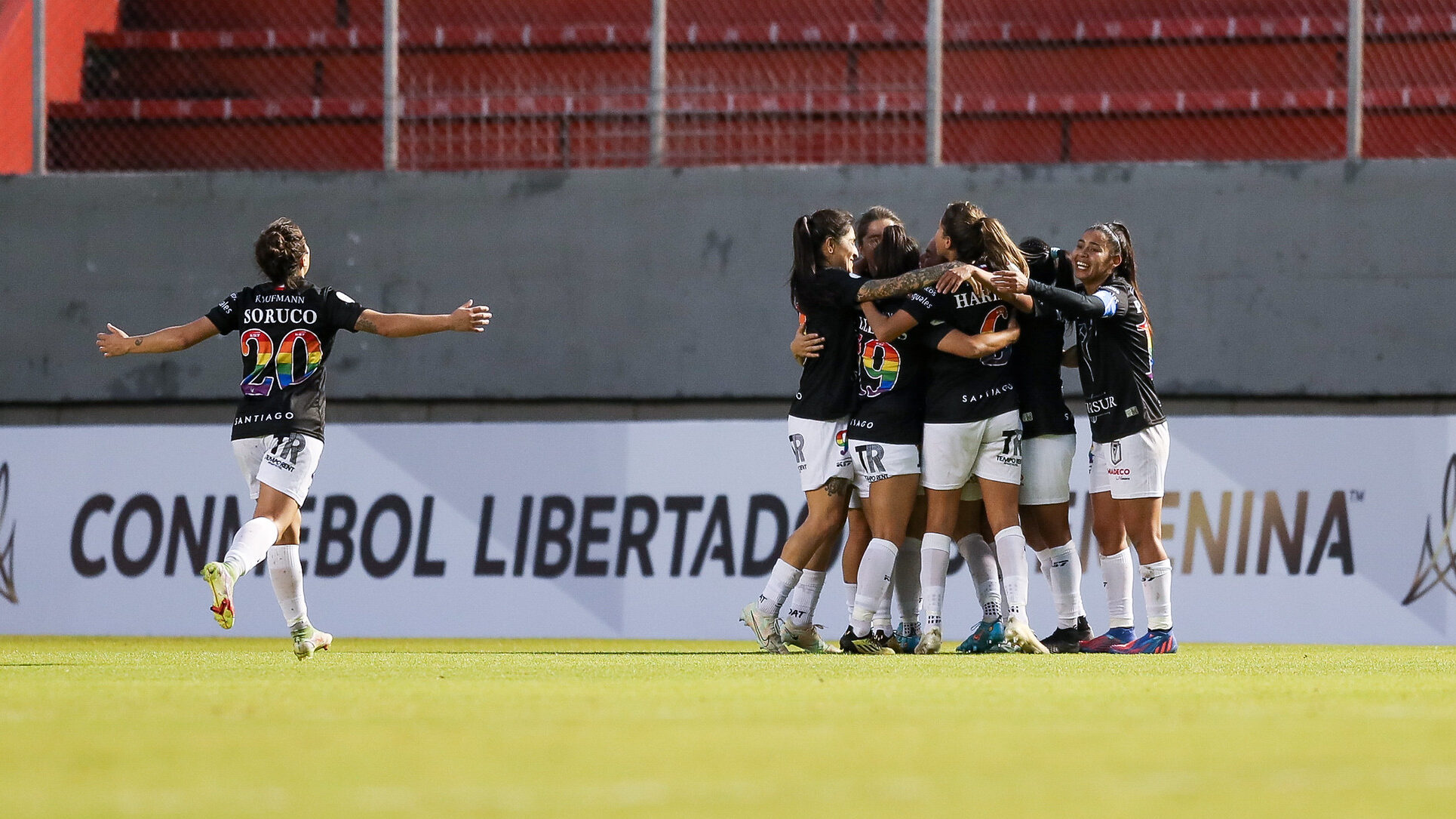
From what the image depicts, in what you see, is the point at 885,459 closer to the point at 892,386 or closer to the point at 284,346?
the point at 892,386

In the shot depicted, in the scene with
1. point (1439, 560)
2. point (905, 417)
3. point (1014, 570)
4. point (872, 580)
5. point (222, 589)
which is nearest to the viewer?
point (222, 589)

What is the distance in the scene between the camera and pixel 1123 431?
6.77 m

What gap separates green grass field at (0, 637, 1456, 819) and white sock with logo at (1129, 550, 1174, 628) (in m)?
0.98

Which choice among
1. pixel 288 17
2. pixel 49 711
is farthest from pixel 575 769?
pixel 288 17

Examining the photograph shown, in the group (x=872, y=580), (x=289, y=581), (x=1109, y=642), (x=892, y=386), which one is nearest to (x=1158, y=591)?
(x=1109, y=642)

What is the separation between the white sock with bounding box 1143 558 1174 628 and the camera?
6770 millimetres

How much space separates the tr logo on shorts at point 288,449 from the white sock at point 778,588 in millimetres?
1828

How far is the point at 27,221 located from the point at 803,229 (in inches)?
240

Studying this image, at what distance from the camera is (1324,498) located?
907cm

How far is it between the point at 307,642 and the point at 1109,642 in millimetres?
3021

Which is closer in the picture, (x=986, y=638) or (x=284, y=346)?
(x=284, y=346)

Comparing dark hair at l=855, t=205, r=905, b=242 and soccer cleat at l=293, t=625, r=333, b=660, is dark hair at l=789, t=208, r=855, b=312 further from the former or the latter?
soccer cleat at l=293, t=625, r=333, b=660

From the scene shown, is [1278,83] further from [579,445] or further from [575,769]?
[575,769]

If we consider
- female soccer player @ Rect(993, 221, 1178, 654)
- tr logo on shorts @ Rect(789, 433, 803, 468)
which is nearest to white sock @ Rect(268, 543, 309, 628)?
tr logo on shorts @ Rect(789, 433, 803, 468)
